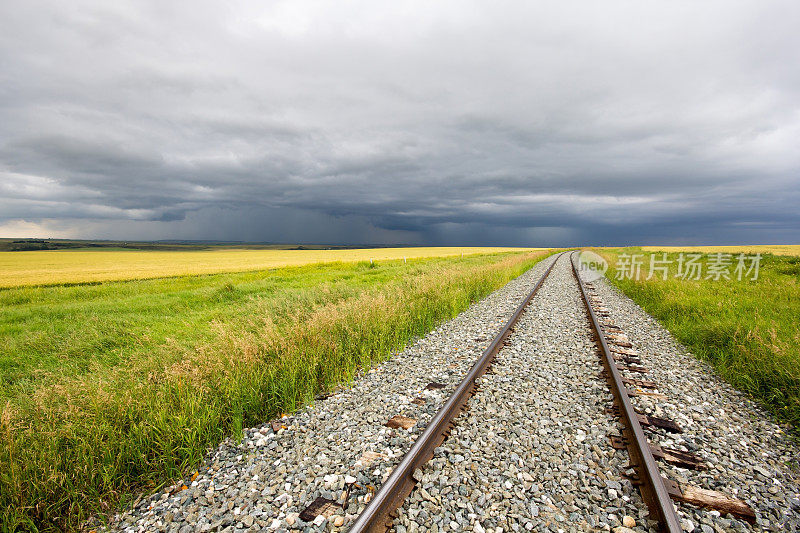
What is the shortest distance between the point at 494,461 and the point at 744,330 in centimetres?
672

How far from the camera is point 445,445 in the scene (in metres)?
3.67

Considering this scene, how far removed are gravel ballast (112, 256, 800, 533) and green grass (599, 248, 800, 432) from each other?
37cm

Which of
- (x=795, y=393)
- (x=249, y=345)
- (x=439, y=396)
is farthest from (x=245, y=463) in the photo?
(x=795, y=393)

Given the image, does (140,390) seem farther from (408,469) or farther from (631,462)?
(631,462)

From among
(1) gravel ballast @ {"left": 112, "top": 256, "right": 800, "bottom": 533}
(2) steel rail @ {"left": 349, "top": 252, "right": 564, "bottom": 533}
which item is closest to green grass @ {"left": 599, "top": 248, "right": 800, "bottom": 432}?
(1) gravel ballast @ {"left": 112, "top": 256, "right": 800, "bottom": 533}

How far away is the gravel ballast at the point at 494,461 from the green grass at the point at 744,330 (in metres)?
0.37

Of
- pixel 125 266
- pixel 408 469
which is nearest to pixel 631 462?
pixel 408 469

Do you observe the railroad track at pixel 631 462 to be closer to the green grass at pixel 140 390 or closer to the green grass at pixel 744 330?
the green grass at pixel 744 330

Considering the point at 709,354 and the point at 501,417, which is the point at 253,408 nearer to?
the point at 501,417

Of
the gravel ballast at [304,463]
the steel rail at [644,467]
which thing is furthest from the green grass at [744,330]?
the gravel ballast at [304,463]

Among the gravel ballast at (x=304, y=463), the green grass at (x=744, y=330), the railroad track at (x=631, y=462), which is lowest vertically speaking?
the gravel ballast at (x=304, y=463)

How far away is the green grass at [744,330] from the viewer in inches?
191

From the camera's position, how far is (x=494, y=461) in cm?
342

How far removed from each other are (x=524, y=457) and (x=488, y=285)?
11506 millimetres
